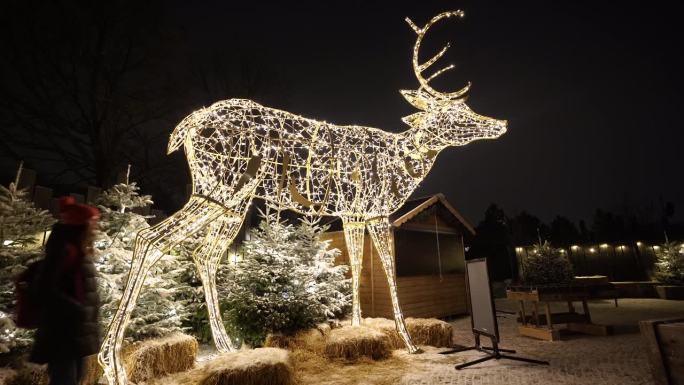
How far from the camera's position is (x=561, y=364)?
436 cm

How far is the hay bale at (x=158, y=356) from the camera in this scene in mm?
3973

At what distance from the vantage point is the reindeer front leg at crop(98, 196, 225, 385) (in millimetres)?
3036

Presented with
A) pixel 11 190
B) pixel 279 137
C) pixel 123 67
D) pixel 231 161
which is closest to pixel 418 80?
pixel 279 137

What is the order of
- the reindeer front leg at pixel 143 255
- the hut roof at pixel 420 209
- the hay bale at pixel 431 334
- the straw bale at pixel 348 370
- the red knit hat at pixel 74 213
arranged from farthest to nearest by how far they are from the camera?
the hut roof at pixel 420 209 → the hay bale at pixel 431 334 → the straw bale at pixel 348 370 → the reindeer front leg at pixel 143 255 → the red knit hat at pixel 74 213

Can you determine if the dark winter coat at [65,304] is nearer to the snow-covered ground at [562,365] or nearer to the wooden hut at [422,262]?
the snow-covered ground at [562,365]

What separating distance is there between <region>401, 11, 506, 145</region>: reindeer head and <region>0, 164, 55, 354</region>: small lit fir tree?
4992mm

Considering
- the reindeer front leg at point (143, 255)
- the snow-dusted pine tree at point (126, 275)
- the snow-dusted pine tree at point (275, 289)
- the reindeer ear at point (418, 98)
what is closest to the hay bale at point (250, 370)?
the reindeer front leg at point (143, 255)

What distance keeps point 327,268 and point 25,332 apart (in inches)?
171

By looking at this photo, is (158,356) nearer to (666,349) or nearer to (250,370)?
(250,370)

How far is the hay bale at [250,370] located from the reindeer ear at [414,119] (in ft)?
12.1

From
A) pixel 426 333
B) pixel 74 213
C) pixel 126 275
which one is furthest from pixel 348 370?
pixel 74 213

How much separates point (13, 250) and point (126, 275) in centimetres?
115

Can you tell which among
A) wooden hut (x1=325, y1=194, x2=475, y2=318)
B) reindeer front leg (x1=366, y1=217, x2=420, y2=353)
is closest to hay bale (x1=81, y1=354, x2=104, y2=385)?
reindeer front leg (x1=366, y1=217, x2=420, y2=353)

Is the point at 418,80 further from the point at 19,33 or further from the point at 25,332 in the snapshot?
the point at 19,33
